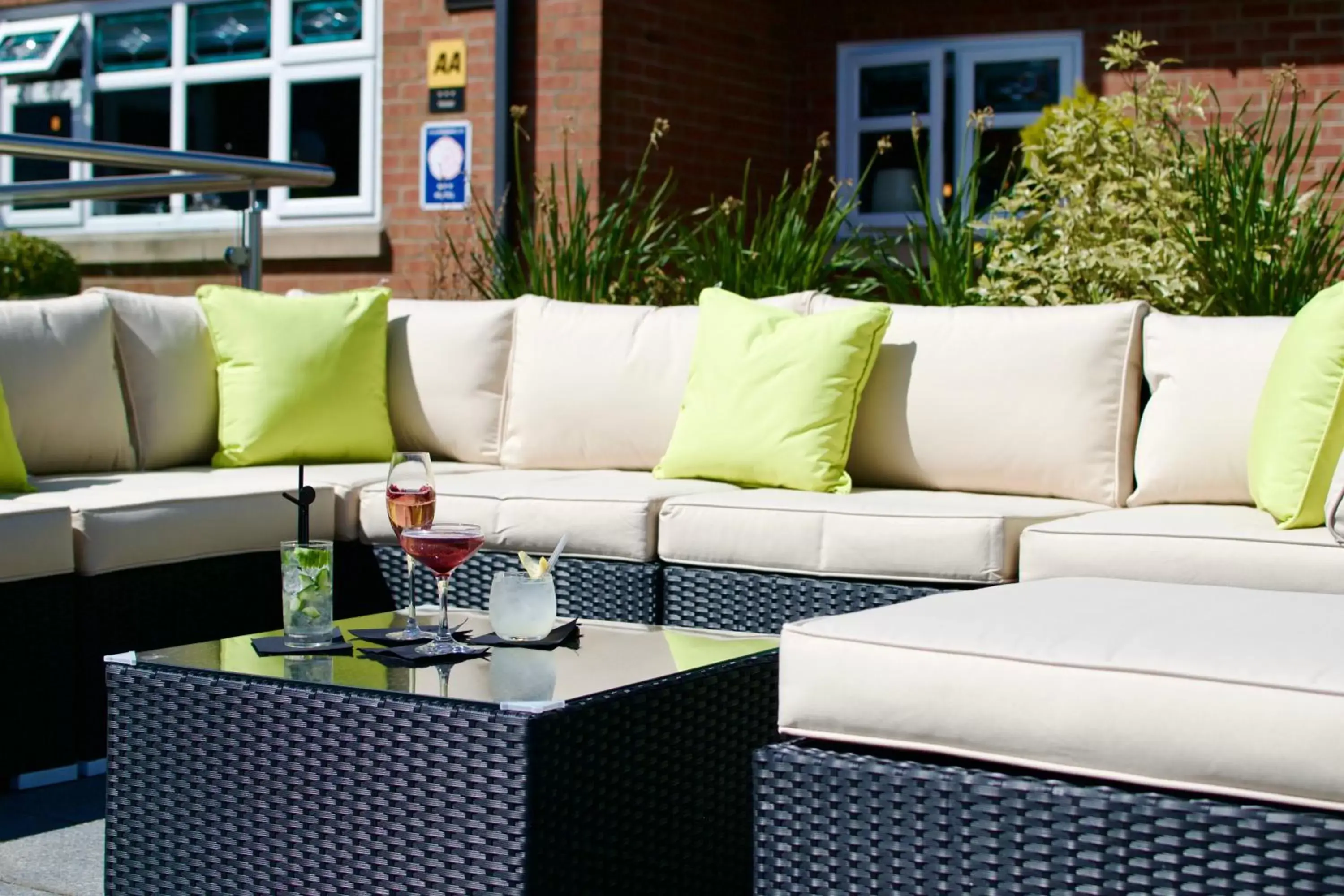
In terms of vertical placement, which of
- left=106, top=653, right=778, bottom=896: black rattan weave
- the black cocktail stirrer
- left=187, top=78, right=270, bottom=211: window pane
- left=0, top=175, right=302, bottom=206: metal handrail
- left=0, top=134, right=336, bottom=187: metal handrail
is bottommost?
left=106, top=653, right=778, bottom=896: black rattan weave

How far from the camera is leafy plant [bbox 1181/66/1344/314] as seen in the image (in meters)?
4.50

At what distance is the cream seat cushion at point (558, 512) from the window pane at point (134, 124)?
5.39m

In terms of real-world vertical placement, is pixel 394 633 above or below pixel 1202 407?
below

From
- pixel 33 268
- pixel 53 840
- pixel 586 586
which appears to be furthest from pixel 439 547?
pixel 33 268

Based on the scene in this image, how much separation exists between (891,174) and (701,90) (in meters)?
1.24

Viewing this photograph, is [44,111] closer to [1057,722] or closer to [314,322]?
[314,322]

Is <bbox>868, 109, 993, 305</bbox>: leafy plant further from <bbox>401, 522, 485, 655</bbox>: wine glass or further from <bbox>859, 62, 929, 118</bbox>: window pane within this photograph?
<bbox>859, 62, 929, 118</bbox>: window pane

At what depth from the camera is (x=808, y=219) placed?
906cm

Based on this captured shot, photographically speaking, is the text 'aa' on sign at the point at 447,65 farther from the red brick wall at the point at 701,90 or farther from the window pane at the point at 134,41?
the window pane at the point at 134,41

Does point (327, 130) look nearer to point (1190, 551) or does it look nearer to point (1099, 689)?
point (1190, 551)

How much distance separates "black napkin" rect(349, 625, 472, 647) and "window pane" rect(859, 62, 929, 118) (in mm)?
6442

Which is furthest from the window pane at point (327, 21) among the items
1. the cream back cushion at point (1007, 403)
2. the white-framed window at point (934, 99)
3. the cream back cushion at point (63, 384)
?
the cream back cushion at point (1007, 403)

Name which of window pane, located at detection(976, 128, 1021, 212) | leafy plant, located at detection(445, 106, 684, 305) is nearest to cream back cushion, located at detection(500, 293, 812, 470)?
leafy plant, located at detection(445, 106, 684, 305)

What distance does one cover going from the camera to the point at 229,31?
28.8 ft
